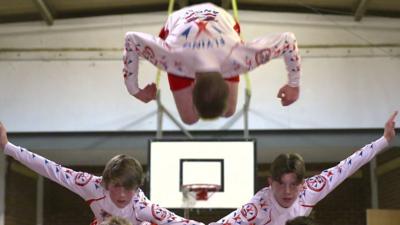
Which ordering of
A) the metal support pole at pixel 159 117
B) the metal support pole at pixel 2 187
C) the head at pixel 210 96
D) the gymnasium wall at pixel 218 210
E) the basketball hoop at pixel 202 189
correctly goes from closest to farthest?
the head at pixel 210 96 → the basketball hoop at pixel 202 189 → the metal support pole at pixel 159 117 → the metal support pole at pixel 2 187 → the gymnasium wall at pixel 218 210

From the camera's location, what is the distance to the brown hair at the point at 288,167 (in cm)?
310

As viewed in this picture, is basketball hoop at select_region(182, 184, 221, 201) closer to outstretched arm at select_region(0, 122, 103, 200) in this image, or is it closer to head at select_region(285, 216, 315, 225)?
outstretched arm at select_region(0, 122, 103, 200)

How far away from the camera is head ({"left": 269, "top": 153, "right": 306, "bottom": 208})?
311 cm

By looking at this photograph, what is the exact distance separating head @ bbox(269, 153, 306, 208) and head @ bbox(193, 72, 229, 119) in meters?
0.63

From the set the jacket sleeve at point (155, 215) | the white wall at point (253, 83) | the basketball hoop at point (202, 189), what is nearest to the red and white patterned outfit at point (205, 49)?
the jacket sleeve at point (155, 215)

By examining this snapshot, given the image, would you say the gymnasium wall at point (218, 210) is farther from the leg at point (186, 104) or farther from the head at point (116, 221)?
the head at point (116, 221)

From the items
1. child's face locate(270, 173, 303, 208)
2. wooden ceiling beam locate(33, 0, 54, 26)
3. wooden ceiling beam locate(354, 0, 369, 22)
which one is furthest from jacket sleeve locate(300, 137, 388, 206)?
wooden ceiling beam locate(33, 0, 54, 26)

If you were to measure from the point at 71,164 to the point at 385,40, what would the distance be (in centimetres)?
543

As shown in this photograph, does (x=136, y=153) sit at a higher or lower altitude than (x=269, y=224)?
higher

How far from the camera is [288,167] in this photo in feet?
10.2

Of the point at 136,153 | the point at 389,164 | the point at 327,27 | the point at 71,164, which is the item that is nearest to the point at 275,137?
the point at 327,27

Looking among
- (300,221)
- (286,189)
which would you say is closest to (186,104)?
(286,189)

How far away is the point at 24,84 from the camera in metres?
7.95

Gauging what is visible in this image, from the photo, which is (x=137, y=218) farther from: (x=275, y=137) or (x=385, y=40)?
(x=385, y=40)
